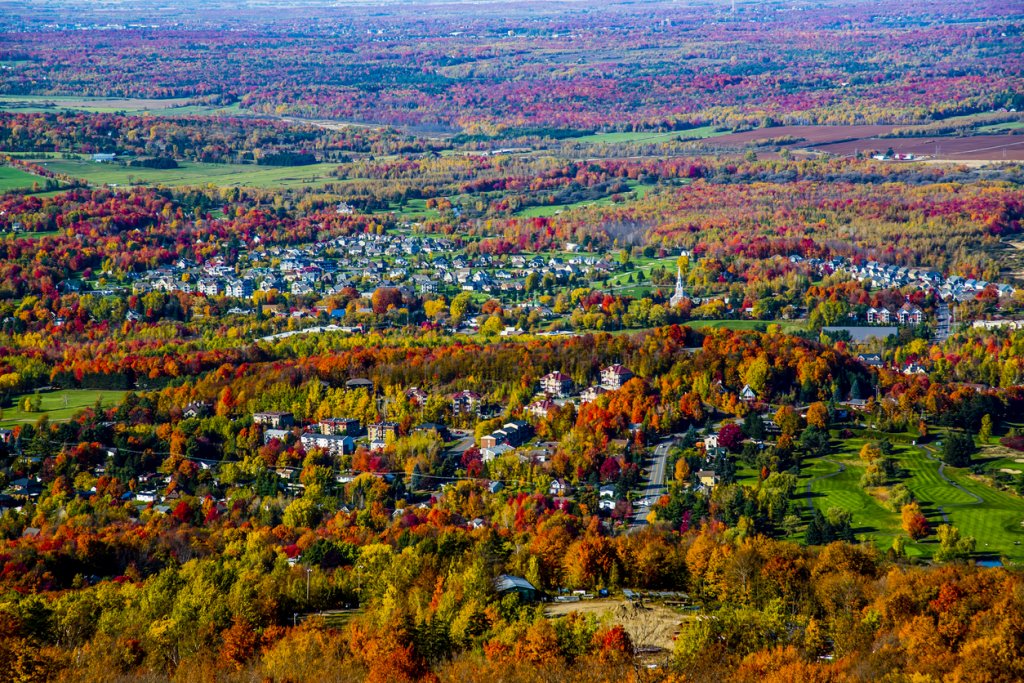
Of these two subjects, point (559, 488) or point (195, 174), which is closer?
point (559, 488)

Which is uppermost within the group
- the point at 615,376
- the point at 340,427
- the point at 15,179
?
the point at 615,376

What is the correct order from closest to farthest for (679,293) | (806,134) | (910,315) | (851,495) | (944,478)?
(851,495)
(944,478)
(910,315)
(679,293)
(806,134)

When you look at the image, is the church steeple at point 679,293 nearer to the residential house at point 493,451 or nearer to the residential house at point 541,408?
the residential house at point 541,408

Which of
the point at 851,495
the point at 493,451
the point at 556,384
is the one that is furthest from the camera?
the point at 556,384

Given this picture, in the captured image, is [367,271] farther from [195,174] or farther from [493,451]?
[195,174]

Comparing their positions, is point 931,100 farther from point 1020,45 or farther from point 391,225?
point 391,225

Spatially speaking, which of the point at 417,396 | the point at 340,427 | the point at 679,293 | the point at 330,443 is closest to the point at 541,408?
the point at 417,396

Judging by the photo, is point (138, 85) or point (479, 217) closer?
point (479, 217)

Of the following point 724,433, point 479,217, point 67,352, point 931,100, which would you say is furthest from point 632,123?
point 724,433
